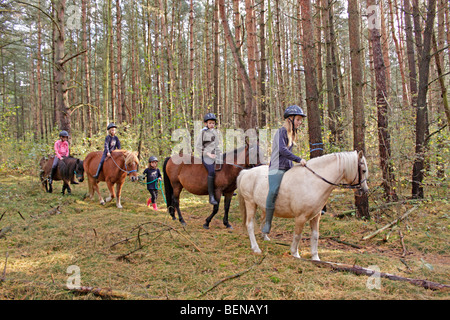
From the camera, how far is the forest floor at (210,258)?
118 inches

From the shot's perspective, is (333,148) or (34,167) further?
(34,167)

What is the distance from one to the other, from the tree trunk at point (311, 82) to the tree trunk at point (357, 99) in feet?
2.75

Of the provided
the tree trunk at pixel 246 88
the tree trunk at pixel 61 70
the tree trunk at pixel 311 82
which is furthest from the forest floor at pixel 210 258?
the tree trunk at pixel 61 70

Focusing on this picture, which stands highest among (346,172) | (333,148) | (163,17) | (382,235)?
(163,17)

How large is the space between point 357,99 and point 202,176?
4.16 meters

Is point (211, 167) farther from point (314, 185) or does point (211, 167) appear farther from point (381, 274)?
point (381, 274)

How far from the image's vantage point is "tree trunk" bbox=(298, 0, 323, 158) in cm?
643

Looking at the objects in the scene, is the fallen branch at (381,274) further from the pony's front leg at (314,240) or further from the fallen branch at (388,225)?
the fallen branch at (388,225)

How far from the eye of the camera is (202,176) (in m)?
6.58

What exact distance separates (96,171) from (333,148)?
7528 millimetres

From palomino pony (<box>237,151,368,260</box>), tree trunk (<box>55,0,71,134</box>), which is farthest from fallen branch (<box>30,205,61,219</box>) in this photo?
palomino pony (<box>237,151,368,260</box>)
